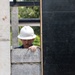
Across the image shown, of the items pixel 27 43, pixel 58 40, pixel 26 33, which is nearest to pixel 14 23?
pixel 26 33

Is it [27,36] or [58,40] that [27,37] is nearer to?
[27,36]

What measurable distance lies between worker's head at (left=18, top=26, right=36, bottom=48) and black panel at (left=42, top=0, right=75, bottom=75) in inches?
8.9

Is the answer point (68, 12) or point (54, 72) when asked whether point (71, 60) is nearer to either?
point (54, 72)

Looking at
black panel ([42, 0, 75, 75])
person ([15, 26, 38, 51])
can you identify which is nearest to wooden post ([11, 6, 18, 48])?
person ([15, 26, 38, 51])

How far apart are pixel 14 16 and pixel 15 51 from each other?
727 millimetres

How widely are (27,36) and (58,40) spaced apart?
0.58m

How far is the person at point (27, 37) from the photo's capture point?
399 centimetres

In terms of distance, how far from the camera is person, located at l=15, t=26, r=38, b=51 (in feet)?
13.1

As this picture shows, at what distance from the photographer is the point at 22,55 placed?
407cm

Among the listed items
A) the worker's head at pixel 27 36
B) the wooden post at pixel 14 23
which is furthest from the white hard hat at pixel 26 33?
the wooden post at pixel 14 23
